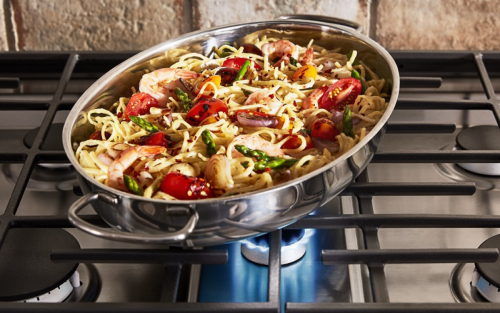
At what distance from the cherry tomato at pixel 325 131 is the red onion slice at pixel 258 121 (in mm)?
72

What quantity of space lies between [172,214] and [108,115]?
44cm

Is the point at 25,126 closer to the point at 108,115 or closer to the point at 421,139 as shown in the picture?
the point at 108,115

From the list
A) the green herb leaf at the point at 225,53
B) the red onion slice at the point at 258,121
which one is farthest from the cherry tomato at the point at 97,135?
the green herb leaf at the point at 225,53

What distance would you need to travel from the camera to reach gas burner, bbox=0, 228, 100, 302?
38.5 inches

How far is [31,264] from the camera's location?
103 centimetres

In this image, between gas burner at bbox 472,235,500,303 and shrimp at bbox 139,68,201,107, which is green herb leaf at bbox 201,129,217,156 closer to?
shrimp at bbox 139,68,201,107

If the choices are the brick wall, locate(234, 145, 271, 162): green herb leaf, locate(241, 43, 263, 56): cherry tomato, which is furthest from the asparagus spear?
the brick wall

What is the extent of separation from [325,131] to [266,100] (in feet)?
0.44

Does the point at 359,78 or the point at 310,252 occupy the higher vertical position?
the point at 359,78

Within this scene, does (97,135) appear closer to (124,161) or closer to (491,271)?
(124,161)

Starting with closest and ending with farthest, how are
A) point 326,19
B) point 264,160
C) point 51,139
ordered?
point 264,160 → point 51,139 → point 326,19

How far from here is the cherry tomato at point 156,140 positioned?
1.14m

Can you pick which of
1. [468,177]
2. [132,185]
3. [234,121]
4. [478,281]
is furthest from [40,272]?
[468,177]

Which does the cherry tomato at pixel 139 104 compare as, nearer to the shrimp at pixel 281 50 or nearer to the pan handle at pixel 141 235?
the shrimp at pixel 281 50
